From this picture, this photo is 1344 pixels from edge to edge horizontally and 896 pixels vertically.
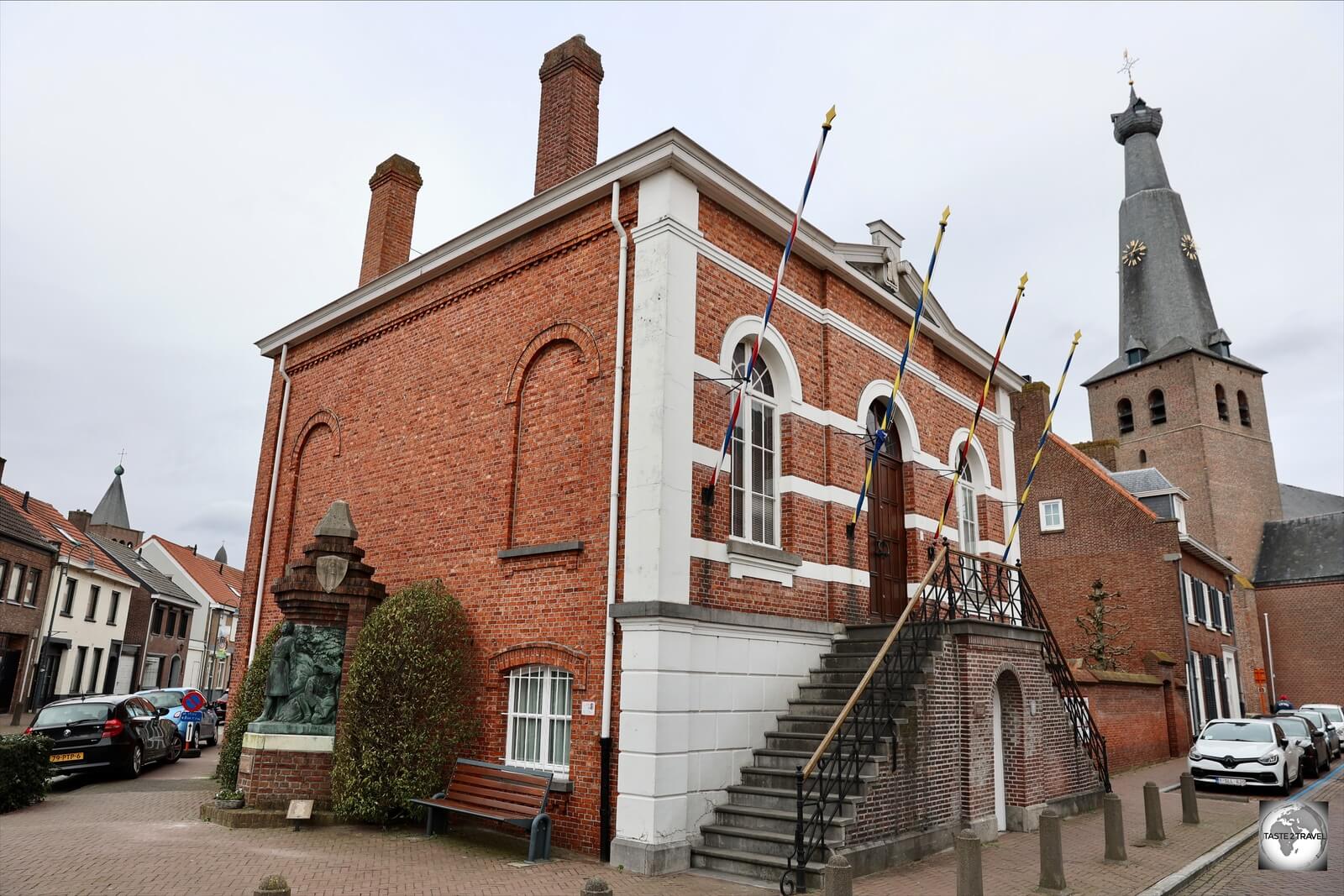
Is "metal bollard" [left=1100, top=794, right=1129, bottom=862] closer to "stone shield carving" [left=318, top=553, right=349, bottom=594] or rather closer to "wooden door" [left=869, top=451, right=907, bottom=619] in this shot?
"wooden door" [left=869, top=451, right=907, bottom=619]

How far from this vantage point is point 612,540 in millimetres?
9625

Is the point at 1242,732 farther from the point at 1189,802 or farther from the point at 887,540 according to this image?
the point at 887,540

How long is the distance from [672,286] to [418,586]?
16.5 feet

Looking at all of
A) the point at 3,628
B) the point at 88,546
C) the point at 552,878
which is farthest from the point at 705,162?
the point at 88,546

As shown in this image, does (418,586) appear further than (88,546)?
No

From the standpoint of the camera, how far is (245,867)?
8109mm

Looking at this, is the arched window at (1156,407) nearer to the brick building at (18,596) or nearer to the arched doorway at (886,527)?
the arched doorway at (886,527)

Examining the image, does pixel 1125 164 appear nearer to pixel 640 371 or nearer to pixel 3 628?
pixel 640 371

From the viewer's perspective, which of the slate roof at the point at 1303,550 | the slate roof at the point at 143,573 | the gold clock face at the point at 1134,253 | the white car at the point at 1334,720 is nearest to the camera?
the white car at the point at 1334,720

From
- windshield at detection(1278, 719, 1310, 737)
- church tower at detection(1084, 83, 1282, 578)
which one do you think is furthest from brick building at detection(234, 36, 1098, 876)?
church tower at detection(1084, 83, 1282, 578)

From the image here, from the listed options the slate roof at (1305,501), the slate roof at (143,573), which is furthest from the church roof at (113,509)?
the slate roof at (1305,501)

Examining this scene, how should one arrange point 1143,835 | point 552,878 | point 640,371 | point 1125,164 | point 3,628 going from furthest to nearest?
1. point 1125,164
2. point 3,628
3. point 1143,835
4. point 640,371
5. point 552,878

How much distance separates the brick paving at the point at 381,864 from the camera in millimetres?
7566

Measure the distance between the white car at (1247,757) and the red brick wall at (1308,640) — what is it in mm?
25432
